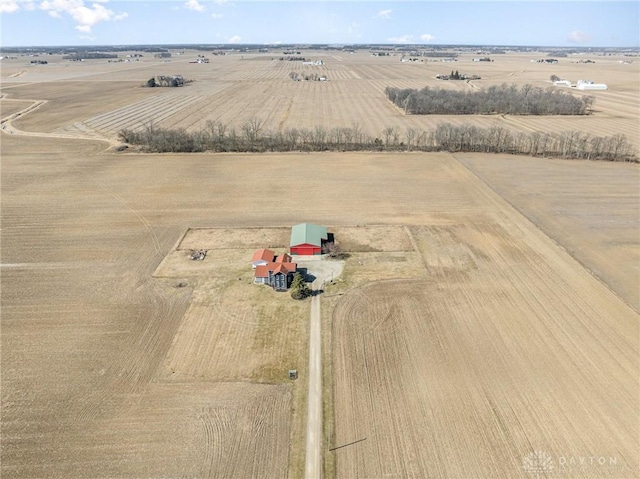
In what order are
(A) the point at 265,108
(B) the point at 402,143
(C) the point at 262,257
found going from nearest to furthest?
(C) the point at 262,257 → (B) the point at 402,143 → (A) the point at 265,108

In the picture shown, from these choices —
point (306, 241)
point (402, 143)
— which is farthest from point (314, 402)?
point (402, 143)

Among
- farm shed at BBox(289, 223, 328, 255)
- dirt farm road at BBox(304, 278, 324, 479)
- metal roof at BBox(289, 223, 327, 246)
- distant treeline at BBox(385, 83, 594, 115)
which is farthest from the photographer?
distant treeline at BBox(385, 83, 594, 115)

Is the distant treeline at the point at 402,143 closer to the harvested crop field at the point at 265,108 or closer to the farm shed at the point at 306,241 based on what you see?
the harvested crop field at the point at 265,108

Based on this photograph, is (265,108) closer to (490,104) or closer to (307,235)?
(490,104)

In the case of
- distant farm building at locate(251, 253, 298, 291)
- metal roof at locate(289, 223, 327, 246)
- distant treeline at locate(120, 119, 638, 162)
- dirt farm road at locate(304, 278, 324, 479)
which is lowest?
dirt farm road at locate(304, 278, 324, 479)

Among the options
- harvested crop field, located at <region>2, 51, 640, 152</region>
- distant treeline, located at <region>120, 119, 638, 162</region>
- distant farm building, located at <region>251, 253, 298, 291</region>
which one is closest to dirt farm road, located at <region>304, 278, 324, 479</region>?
distant farm building, located at <region>251, 253, 298, 291</region>

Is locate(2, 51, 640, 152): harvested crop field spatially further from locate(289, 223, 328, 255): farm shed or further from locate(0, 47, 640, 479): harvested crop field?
locate(289, 223, 328, 255): farm shed
